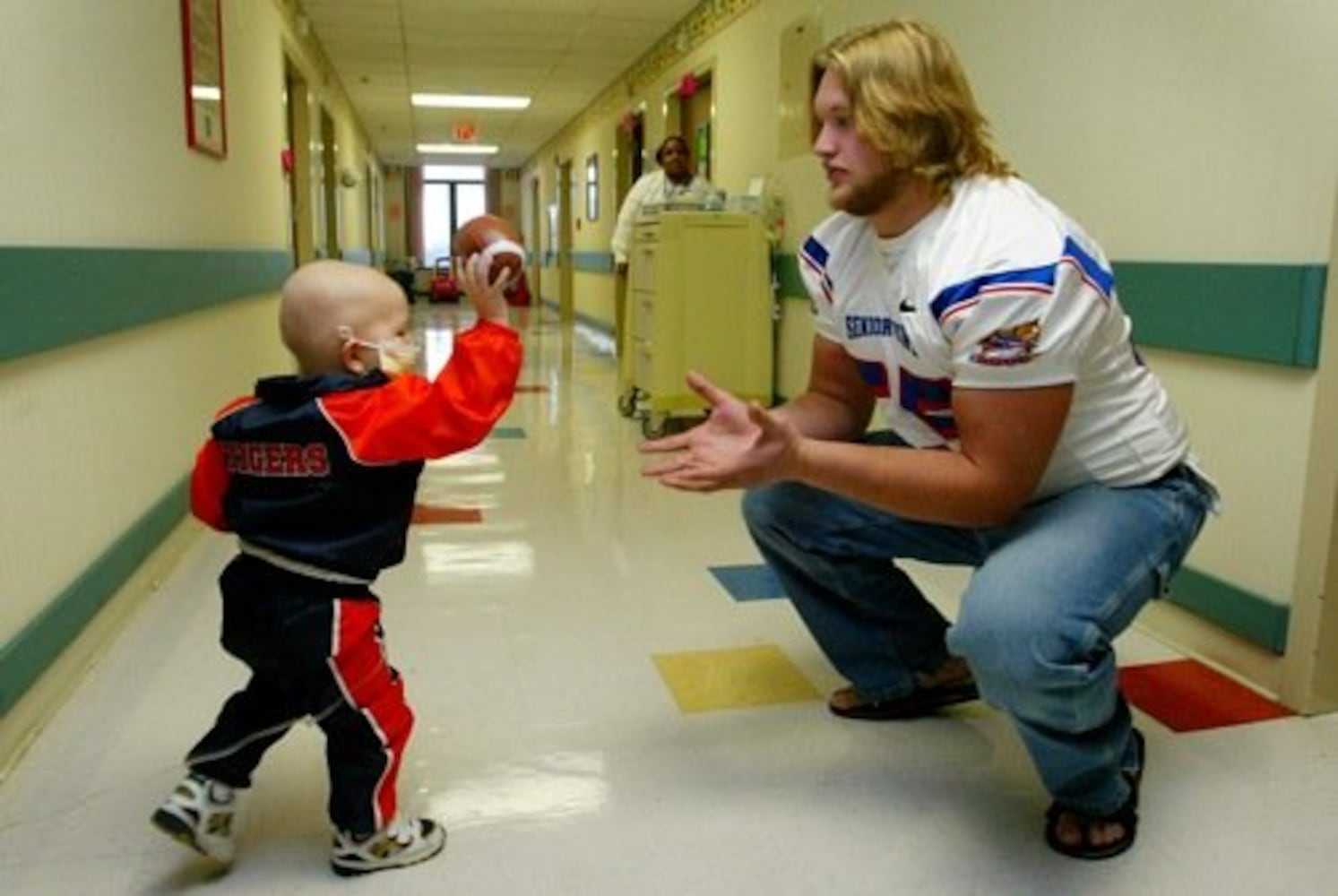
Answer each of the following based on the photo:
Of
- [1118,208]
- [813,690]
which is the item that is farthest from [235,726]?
[1118,208]

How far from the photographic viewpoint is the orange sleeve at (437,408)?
3.82ft

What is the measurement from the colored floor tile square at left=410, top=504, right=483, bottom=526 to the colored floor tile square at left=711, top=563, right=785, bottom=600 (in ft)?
2.66

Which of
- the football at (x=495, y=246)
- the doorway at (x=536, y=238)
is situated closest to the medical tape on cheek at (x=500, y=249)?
the football at (x=495, y=246)

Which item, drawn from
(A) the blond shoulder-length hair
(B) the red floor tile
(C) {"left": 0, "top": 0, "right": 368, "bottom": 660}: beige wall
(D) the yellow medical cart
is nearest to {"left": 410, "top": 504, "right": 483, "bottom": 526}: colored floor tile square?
(B) the red floor tile

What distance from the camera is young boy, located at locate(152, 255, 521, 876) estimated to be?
3.87 ft

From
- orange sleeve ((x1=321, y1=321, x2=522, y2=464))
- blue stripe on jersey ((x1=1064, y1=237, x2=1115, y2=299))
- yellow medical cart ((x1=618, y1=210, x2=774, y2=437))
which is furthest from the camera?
yellow medical cart ((x1=618, y1=210, x2=774, y2=437))

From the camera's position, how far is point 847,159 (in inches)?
54.6

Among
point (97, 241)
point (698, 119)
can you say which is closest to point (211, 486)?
point (97, 241)

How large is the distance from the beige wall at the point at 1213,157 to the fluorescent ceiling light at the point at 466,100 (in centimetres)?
816

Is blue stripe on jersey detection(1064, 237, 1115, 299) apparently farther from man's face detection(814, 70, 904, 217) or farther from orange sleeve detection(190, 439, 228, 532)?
orange sleeve detection(190, 439, 228, 532)

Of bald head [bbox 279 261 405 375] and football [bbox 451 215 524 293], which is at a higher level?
football [bbox 451 215 524 293]

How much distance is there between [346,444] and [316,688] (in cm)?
29

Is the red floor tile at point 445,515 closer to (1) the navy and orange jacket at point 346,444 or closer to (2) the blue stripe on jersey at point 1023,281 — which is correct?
(1) the navy and orange jacket at point 346,444

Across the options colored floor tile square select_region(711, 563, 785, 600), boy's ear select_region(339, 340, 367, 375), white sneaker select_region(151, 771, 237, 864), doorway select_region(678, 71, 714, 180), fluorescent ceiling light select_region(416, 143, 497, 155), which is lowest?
colored floor tile square select_region(711, 563, 785, 600)
